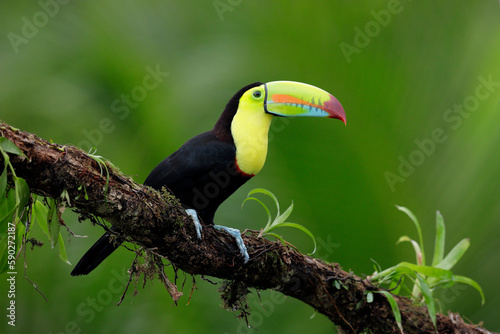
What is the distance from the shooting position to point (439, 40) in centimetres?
318

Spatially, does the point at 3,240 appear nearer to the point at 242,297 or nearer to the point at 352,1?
the point at 242,297

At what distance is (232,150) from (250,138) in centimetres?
11

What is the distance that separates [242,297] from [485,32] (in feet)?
6.96

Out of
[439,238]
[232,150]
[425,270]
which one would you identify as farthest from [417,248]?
[232,150]

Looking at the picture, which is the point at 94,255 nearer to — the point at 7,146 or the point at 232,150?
the point at 232,150

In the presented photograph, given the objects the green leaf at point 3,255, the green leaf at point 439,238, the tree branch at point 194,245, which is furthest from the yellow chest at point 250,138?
the green leaf at point 3,255

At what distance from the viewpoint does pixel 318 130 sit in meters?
3.03

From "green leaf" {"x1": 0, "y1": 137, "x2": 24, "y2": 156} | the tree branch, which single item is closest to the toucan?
the tree branch

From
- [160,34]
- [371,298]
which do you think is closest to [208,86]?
[160,34]

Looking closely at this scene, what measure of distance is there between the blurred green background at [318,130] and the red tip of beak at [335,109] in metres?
0.26

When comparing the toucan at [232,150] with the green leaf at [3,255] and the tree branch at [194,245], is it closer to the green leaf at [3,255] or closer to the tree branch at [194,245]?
the tree branch at [194,245]

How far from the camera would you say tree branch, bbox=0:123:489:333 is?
177 cm

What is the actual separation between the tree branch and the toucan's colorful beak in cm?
76

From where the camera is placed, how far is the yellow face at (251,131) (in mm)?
2754
